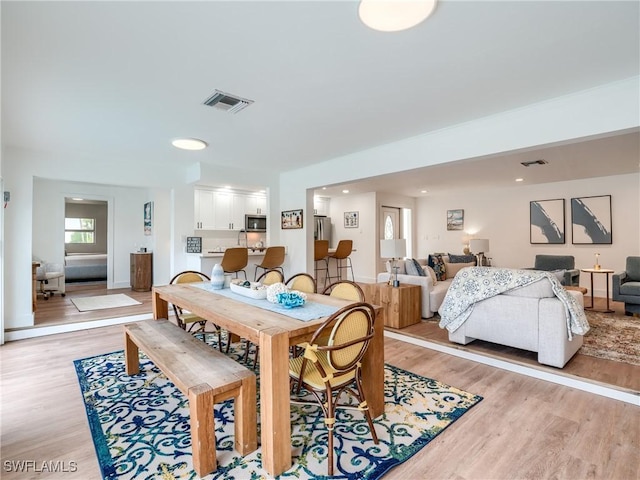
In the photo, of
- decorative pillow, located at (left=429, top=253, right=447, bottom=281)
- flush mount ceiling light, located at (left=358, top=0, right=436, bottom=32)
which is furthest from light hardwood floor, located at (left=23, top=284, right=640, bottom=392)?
flush mount ceiling light, located at (left=358, top=0, right=436, bottom=32)

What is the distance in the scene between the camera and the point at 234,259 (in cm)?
489

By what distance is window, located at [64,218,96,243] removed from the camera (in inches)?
375

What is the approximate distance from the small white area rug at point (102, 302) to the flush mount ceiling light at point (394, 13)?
5.67m

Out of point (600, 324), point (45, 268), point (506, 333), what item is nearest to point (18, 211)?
point (45, 268)

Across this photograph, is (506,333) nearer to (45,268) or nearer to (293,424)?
(293,424)

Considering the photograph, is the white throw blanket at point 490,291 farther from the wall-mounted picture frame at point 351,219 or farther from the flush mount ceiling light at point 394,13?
the wall-mounted picture frame at point 351,219

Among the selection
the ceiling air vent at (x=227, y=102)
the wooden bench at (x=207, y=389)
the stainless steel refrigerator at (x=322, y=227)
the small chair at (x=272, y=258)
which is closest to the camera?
the wooden bench at (x=207, y=389)

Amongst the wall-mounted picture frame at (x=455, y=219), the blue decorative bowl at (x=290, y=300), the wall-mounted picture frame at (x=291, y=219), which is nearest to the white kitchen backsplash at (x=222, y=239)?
the wall-mounted picture frame at (x=291, y=219)

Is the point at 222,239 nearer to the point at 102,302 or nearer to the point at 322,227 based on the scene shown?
the point at 102,302

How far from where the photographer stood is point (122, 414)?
7.45 feet

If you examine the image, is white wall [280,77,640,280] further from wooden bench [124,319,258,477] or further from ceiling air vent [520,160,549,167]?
wooden bench [124,319,258,477]

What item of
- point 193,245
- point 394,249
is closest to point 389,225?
point 394,249

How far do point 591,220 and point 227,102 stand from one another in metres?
7.21

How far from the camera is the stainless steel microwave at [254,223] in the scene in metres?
7.05
